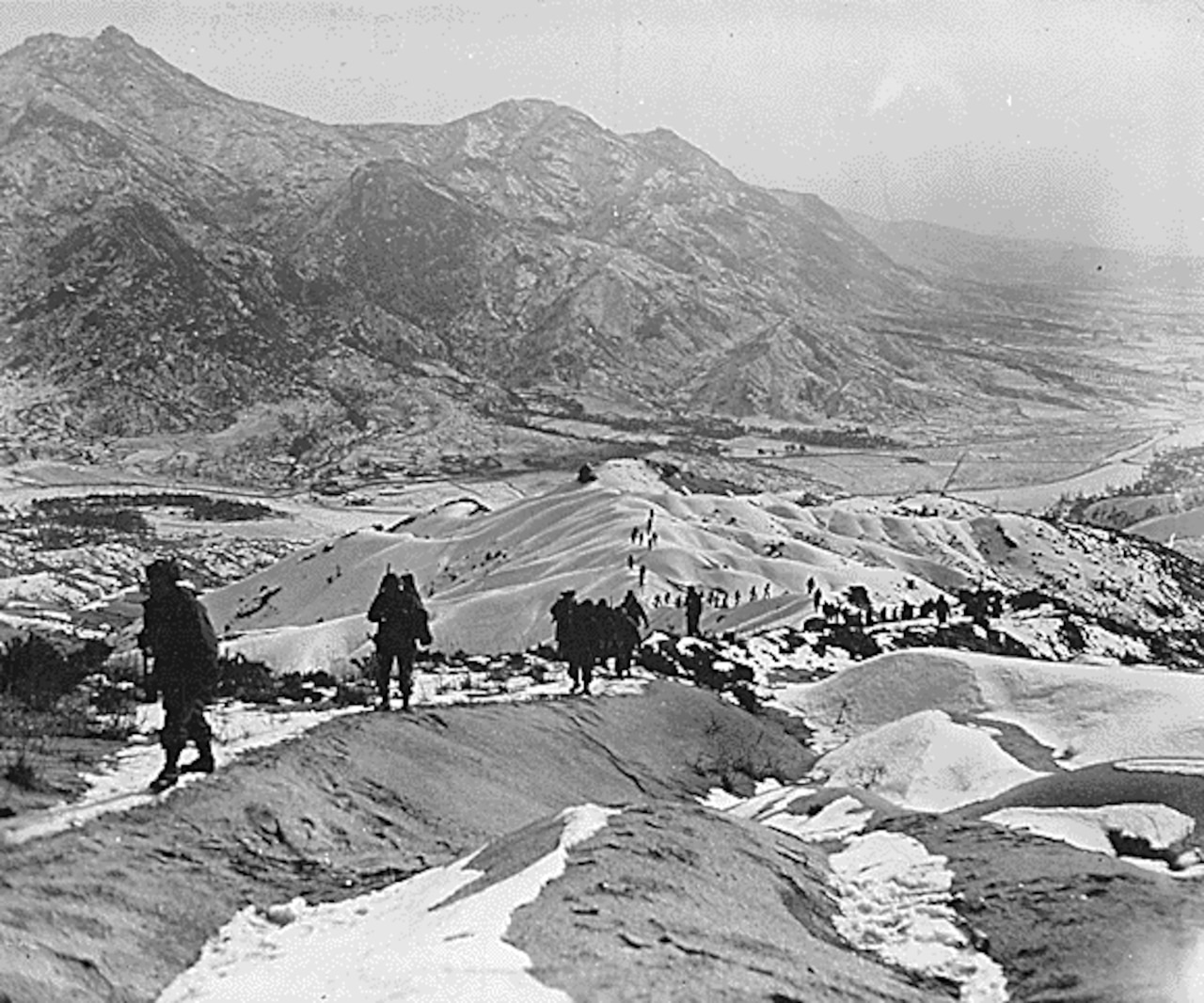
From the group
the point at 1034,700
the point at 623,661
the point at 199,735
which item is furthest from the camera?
the point at 623,661

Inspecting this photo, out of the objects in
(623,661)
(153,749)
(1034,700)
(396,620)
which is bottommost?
(1034,700)

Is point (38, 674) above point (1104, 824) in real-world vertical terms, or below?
above

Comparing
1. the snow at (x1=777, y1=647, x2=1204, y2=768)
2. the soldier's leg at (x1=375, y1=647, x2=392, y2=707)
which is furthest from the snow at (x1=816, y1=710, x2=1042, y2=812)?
the soldier's leg at (x1=375, y1=647, x2=392, y2=707)

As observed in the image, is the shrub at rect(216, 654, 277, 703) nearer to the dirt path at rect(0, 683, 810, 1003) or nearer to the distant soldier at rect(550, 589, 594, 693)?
the dirt path at rect(0, 683, 810, 1003)

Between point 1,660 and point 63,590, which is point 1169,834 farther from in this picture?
point 63,590

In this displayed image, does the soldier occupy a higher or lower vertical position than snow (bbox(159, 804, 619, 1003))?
lower

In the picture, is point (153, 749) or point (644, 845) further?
point (153, 749)

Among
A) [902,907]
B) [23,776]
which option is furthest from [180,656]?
[902,907]

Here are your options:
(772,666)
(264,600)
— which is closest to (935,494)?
(264,600)

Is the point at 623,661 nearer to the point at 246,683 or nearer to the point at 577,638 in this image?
the point at 577,638
